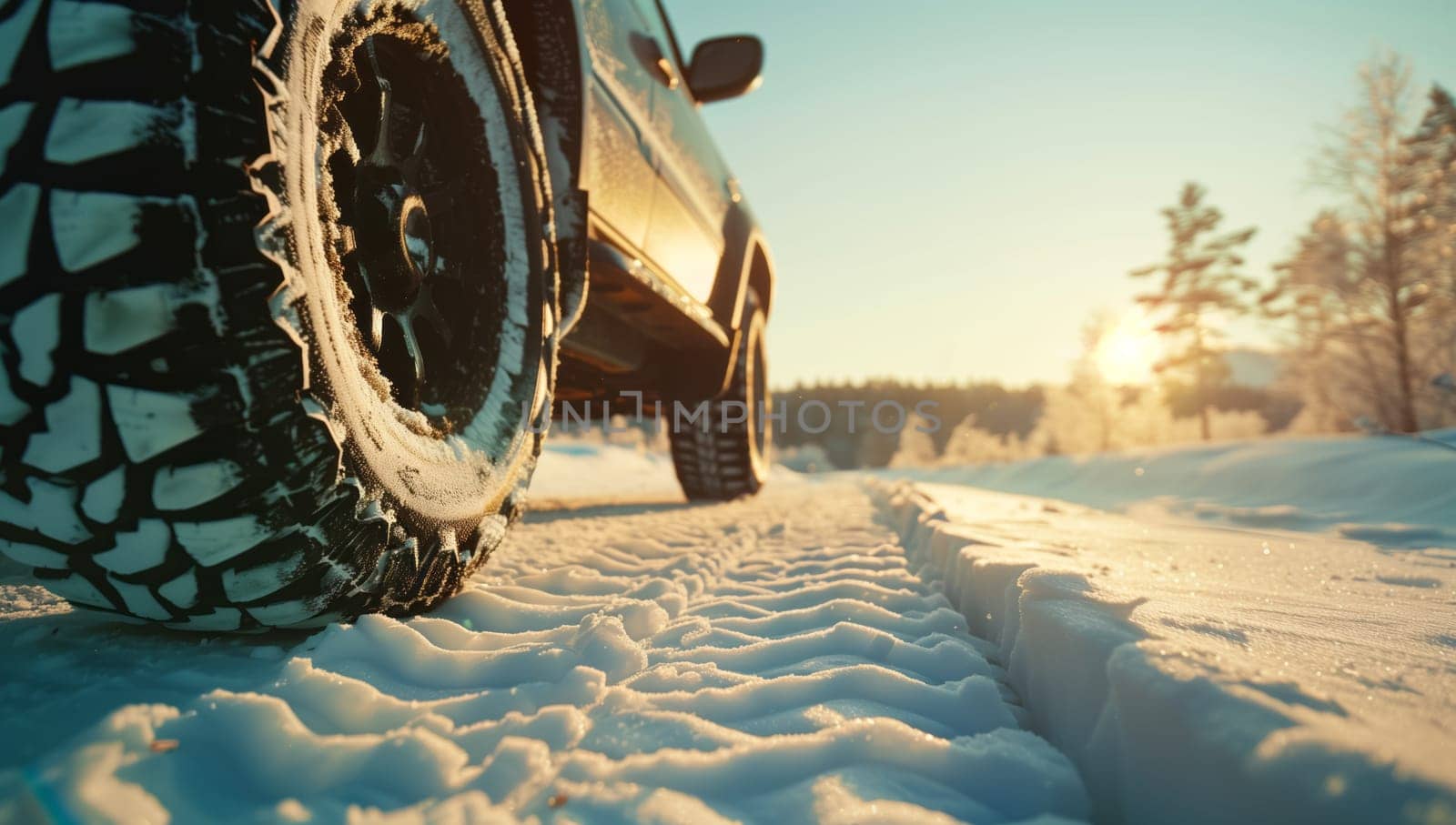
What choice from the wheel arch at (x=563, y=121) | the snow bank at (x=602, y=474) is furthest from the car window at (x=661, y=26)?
the snow bank at (x=602, y=474)

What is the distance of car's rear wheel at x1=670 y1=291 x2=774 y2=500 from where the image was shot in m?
4.32

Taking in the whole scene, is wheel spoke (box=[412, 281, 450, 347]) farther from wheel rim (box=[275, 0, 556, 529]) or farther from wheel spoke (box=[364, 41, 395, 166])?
wheel spoke (box=[364, 41, 395, 166])

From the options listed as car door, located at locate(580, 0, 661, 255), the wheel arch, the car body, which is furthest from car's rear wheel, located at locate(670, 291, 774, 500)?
the wheel arch

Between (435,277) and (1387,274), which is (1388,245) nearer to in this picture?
(1387,274)

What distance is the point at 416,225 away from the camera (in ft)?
4.41

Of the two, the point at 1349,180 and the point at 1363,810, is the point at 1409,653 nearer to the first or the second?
the point at 1363,810

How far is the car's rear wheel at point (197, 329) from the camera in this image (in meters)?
0.76

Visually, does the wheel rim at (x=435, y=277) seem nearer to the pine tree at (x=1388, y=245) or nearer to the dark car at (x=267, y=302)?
the dark car at (x=267, y=302)

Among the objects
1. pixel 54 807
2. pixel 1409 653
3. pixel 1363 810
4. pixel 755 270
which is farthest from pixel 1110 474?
pixel 54 807

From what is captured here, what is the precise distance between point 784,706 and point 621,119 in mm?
1857

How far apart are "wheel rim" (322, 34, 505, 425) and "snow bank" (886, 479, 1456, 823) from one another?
46.5 inches

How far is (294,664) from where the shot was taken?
0.94m

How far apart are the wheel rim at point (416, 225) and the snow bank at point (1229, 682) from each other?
1180 mm

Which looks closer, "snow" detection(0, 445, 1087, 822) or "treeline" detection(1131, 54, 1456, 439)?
"snow" detection(0, 445, 1087, 822)
